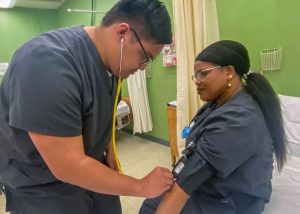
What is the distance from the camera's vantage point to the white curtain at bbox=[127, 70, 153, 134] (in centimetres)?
340

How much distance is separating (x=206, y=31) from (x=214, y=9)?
0.21 metres

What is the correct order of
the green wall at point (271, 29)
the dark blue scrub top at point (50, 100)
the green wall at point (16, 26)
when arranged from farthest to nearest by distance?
the green wall at point (16, 26) → the green wall at point (271, 29) → the dark blue scrub top at point (50, 100)

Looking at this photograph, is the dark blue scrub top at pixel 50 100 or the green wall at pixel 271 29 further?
the green wall at pixel 271 29

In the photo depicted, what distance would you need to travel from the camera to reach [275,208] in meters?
1.16

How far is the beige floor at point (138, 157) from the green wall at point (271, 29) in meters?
1.46

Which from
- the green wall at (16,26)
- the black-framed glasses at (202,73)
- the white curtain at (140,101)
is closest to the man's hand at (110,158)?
the black-framed glasses at (202,73)

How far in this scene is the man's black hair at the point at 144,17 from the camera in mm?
702

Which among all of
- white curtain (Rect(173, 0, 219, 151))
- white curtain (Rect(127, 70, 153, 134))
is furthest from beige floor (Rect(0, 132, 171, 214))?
white curtain (Rect(173, 0, 219, 151))

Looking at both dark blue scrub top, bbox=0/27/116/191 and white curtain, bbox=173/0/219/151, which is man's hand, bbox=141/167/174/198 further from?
white curtain, bbox=173/0/219/151

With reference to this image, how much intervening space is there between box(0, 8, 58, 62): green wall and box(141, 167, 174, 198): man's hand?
15.0 ft

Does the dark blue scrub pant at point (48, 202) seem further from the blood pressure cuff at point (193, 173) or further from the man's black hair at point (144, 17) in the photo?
the man's black hair at point (144, 17)

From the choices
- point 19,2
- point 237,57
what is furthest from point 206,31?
point 19,2

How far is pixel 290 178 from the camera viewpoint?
1419 millimetres

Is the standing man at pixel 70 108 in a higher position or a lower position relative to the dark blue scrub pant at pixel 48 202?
higher
